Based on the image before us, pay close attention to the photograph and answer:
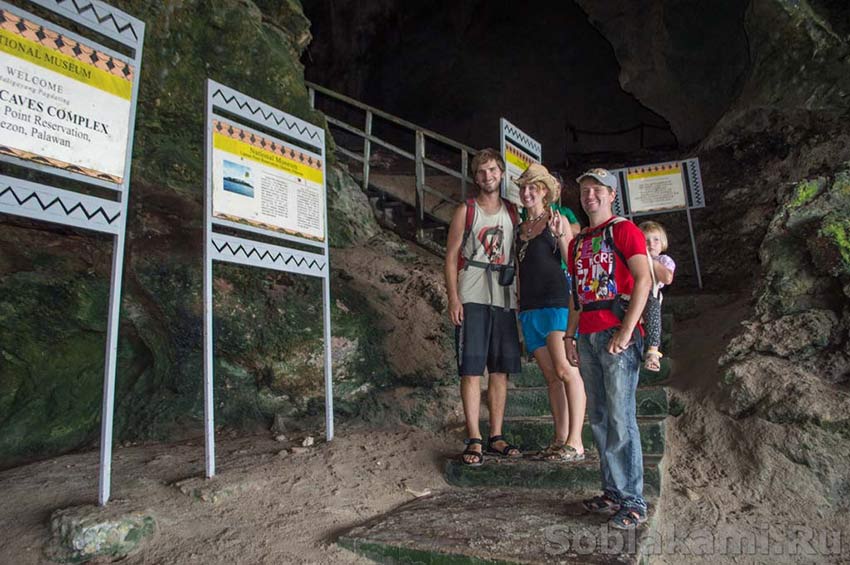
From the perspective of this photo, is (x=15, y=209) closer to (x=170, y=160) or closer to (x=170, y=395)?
(x=170, y=160)

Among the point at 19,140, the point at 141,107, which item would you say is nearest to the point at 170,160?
the point at 141,107

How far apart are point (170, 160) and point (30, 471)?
219cm

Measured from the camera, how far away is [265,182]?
371 cm

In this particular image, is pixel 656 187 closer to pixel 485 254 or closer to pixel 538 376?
pixel 538 376

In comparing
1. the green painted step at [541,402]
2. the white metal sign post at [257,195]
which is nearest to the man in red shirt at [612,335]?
the green painted step at [541,402]

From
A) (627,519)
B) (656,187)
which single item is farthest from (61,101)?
(656,187)

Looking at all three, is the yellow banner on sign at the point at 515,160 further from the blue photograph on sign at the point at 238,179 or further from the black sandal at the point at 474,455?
the black sandal at the point at 474,455

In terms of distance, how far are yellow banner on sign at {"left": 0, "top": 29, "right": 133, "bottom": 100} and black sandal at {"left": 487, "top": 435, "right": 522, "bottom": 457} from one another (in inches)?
111

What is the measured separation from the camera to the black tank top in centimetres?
341

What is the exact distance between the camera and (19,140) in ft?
8.45

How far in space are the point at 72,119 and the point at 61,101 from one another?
0.29 ft

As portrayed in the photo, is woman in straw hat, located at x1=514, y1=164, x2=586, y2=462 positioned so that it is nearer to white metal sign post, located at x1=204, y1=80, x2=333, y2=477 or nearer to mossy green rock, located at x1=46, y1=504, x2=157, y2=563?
white metal sign post, located at x1=204, y1=80, x2=333, y2=477

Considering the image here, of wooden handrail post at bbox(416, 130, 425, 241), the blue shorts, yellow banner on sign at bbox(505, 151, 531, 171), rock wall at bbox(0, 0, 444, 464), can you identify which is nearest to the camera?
the blue shorts

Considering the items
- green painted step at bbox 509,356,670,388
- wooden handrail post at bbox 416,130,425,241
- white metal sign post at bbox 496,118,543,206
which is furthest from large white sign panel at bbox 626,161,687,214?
green painted step at bbox 509,356,670,388
